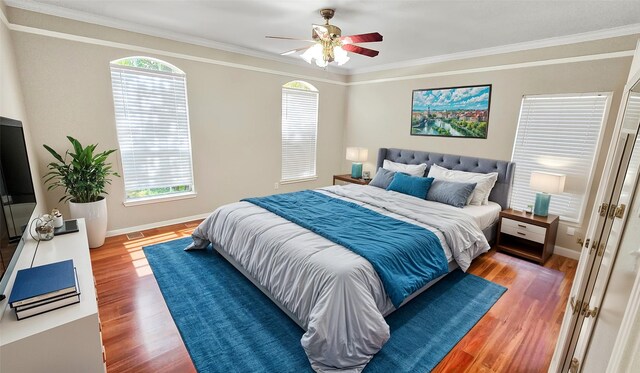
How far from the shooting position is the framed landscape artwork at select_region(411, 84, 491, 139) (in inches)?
154

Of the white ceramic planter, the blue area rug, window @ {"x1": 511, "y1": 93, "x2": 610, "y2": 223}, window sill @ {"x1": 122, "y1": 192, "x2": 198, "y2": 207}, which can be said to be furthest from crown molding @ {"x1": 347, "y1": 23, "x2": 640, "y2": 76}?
the white ceramic planter

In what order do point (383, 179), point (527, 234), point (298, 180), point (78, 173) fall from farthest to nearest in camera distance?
point (298, 180) → point (383, 179) → point (527, 234) → point (78, 173)

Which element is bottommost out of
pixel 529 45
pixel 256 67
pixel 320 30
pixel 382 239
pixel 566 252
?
pixel 566 252

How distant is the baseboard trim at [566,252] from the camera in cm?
337

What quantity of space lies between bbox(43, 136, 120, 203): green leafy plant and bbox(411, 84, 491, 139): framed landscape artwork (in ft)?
14.2

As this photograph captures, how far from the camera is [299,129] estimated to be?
5320 mm

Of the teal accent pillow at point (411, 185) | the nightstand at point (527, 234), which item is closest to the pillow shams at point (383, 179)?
the teal accent pillow at point (411, 185)

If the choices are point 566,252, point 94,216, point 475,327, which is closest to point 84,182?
point 94,216

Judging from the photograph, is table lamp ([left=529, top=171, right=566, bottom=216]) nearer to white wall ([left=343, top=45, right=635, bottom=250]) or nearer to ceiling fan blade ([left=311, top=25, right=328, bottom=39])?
white wall ([left=343, top=45, right=635, bottom=250])

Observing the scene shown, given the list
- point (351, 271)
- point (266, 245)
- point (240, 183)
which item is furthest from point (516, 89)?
point (240, 183)

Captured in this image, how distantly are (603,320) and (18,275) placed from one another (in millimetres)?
2763

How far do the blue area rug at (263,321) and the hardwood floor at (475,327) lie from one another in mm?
81

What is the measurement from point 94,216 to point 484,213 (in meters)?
4.54

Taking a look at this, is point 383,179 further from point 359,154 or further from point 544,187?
point 544,187
